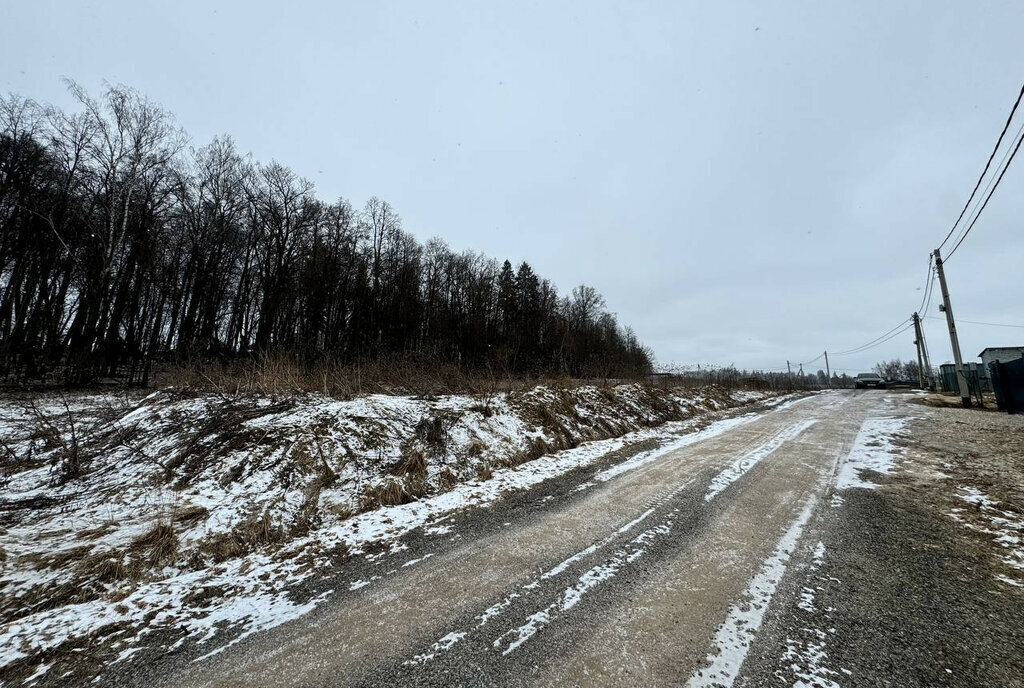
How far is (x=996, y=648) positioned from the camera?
2264 millimetres

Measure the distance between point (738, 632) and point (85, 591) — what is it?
17.0 ft

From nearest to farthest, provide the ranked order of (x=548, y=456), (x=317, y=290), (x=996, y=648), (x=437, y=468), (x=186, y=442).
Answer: (x=996, y=648), (x=186, y=442), (x=437, y=468), (x=548, y=456), (x=317, y=290)

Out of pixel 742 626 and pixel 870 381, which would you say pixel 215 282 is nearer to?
pixel 742 626

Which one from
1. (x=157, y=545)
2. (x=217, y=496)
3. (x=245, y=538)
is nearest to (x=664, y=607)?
(x=245, y=538)

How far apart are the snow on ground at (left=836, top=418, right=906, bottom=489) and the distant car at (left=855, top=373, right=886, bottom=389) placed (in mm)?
35052

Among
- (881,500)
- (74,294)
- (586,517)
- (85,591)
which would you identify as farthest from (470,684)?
(74,294)

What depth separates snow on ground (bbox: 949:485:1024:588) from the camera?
10.4 feet

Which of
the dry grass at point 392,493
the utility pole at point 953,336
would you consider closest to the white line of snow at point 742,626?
the dry grass at point 392,493

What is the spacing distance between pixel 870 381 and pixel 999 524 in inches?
1741

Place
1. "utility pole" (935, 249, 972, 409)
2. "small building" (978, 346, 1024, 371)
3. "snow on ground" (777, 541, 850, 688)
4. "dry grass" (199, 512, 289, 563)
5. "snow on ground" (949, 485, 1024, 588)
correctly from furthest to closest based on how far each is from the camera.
Answer: "small building" (978, 346, 1024, 371) → "utility pole" (935, 249, 972, 409) → "dry grass" (199, 512, 289, 563) → "snow on ground" (949, 485, 1024, 588) → "snow on ground" (777, 541, 850, 688)

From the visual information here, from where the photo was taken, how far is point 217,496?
4695 millimetres

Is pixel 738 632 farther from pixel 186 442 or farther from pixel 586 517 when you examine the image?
pixel 186 442

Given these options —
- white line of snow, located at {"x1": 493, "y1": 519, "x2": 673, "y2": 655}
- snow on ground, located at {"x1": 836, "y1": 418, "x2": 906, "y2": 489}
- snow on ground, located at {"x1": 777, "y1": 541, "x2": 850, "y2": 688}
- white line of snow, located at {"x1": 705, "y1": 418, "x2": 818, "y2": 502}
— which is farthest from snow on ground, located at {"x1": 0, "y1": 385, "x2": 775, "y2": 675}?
snow on ground, located at {"x1": 836, "y1": 418, "x2": 906, "y2": 489}

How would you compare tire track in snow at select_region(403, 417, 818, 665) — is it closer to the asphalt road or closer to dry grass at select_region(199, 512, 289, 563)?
the asphalt road
